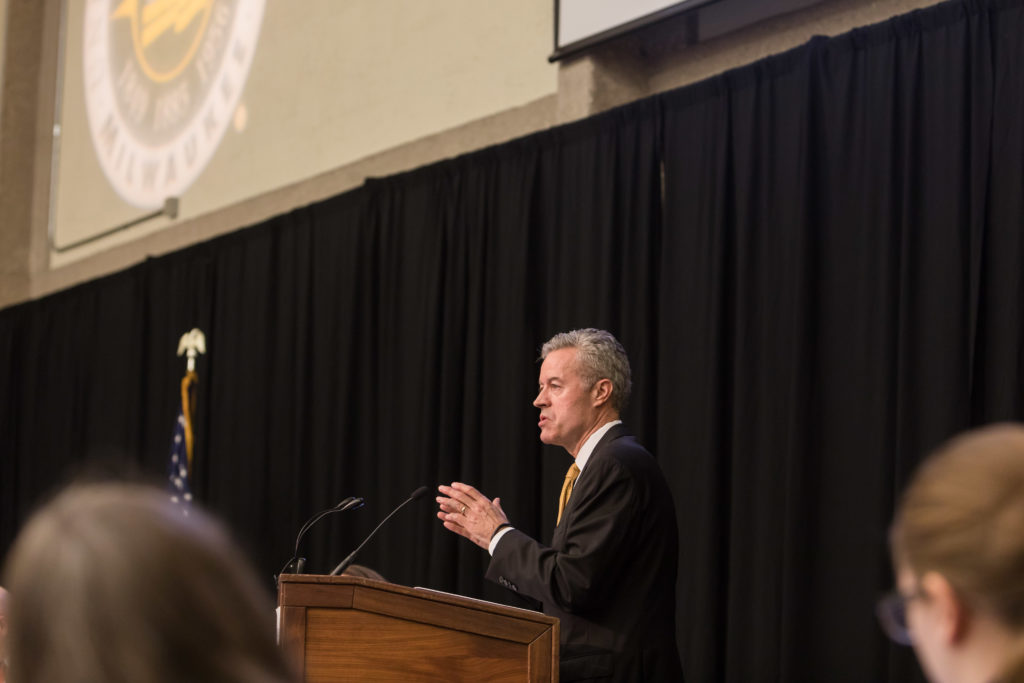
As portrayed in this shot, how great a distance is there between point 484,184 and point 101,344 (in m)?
4.16

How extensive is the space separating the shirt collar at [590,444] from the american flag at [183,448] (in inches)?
196

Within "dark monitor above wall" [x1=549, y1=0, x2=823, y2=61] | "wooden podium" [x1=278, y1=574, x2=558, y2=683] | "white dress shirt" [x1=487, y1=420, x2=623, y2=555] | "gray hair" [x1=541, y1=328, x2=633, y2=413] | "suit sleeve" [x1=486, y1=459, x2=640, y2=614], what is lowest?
"wooden podium" [x1=278, y1=574, x2=558, y2=683]

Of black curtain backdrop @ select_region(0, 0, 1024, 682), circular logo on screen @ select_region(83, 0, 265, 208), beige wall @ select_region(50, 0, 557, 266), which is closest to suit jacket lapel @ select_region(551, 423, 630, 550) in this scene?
black curtain backdrop @ select_region(0, 0, 1024, 682)

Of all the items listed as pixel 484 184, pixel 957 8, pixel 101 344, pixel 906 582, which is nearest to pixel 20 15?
pixel 101 344

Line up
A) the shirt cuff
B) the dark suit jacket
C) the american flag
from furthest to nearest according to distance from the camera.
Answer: the american flag
the shirt cuff
the dark suit jacket

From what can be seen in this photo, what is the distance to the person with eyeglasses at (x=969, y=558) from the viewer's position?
0.98 m

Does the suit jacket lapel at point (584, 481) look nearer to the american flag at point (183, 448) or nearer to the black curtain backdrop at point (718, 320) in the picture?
the black curtain backdrop at point (718, 320)

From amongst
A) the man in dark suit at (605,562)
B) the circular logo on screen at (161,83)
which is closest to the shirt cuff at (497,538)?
the man in dark suit at (605,562)

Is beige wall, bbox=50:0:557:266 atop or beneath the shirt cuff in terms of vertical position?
atop

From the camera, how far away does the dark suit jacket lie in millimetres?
3072

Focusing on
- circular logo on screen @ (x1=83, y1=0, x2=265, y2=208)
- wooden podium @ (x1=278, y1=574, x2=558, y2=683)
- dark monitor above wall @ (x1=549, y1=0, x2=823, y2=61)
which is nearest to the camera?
wooden podium @ (x1=278, y1=574, x2=558, y2=683)

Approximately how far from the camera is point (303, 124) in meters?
7.63

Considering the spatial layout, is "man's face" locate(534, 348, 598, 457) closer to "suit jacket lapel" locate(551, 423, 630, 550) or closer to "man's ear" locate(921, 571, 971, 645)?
"suit jacket lapel" locate(551, 423, 630, 550)

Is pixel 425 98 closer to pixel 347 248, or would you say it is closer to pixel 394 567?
pixel 347 248
